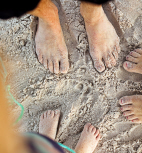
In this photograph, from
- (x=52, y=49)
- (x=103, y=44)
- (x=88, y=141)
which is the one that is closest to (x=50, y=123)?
(x=88, y=141)

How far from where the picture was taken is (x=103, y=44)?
48.7 inches

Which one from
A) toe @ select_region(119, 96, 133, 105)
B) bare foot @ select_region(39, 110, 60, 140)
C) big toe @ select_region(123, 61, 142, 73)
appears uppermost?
big toe @ select_region(123, 61, 142, 73)

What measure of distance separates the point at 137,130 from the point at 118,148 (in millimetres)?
194

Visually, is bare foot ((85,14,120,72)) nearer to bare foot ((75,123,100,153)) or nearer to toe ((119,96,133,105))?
toe ((119,96,133,105))

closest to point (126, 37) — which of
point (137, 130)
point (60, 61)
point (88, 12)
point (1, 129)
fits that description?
point (88, 12)

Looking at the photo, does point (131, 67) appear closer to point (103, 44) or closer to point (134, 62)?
point (134, 62)

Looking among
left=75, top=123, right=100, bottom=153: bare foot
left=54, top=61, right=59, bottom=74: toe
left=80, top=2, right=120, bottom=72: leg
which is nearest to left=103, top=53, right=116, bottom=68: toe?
left=80, top=2, right=120, bottom=72: leg

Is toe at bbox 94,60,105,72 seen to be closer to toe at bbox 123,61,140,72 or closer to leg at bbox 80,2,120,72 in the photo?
leg at bbox 80,2,120,72

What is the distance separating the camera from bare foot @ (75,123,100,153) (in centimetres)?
121

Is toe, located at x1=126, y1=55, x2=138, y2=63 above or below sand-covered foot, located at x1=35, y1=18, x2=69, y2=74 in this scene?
below

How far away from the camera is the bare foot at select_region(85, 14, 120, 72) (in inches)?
47.4

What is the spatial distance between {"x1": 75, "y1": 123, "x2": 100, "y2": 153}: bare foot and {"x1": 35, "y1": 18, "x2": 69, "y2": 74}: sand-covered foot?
0.46m

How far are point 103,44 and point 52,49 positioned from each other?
0.39 metres

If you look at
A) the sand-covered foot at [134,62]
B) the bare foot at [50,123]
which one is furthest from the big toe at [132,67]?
the bare foot at [50,123]
